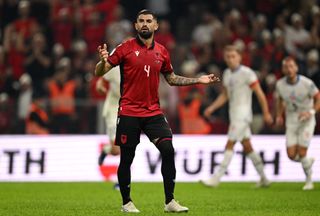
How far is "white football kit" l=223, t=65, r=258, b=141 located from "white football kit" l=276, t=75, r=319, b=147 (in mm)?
613

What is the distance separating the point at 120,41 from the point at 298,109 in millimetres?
7683

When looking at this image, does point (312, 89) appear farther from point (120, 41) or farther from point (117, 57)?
point (120, 41)

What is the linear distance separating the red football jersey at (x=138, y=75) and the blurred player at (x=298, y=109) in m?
5.34

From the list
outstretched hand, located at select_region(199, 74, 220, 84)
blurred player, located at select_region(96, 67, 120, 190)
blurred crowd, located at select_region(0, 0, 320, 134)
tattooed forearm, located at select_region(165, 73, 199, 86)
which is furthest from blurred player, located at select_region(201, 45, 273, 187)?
outstretched hand, located at select_region(199, 74, 220, 84)

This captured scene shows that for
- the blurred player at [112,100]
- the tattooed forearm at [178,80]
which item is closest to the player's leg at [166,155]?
the tattooed forearm at [178,80]

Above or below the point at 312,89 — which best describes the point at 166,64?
above

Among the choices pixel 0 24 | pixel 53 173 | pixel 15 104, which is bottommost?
pixel 53 173

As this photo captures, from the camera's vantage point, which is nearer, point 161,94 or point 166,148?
point 166,148

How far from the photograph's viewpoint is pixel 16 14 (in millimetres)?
25156

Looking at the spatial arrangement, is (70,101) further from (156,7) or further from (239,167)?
(156,7)

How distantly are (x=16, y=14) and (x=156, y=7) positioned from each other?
4.16 m

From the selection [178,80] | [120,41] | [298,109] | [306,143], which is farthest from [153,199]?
[120,41]

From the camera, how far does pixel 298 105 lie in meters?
16.9

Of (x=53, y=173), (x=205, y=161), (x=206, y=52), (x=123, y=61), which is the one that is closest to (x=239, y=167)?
(x=205, y=161)
